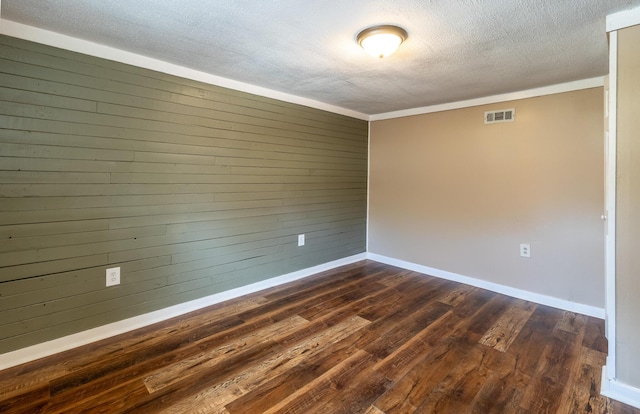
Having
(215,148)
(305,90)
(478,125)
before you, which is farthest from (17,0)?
(478,125)

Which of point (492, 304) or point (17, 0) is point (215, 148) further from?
point (492, 304)

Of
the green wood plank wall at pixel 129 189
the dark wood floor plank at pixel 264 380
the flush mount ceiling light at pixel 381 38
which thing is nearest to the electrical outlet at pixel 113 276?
the green wood plank wall at pixel 129 189

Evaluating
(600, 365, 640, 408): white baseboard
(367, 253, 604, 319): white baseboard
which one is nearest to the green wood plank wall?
(367, 253, 604, 319): white baseboard

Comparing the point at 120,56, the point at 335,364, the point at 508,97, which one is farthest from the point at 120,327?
the point at 508,97

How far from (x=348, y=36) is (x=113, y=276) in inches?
98.1

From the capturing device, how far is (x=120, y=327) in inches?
92.2

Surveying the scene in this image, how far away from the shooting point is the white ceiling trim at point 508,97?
2701 mm

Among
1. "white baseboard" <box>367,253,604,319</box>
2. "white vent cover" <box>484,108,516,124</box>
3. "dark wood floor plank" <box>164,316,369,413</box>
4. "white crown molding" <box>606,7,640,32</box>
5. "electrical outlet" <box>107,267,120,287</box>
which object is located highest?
"white crown molding" <box>606,7,640,32</box>

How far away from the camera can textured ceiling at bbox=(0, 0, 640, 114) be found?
5.46 ft

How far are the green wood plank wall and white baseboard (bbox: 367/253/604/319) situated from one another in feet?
5.06

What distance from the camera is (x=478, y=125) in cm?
339

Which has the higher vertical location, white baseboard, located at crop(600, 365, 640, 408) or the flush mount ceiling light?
the flush mount ceiling light

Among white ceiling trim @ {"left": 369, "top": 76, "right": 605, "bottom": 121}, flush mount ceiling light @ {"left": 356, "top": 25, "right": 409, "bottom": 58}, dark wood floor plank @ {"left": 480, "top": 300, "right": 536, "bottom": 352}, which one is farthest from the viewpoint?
white ceiling trim @ {"left": 369, "top": 76, "right": 605, "bottom": 121}

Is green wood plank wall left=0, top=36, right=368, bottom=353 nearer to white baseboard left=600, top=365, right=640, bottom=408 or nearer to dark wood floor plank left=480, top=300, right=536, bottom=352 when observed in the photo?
dark wood floor plank left=480, top=300, right=536, bottom=352
